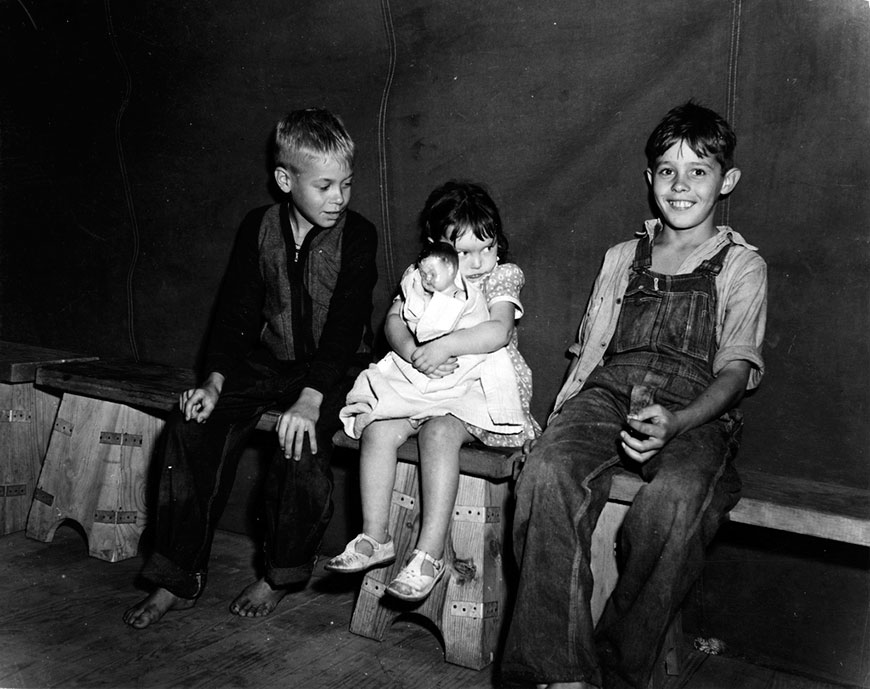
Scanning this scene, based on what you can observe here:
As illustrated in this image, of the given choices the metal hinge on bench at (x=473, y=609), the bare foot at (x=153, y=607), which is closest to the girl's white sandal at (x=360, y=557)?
the metal hinge on bench at (x=473, y=609)

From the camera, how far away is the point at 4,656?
2281 mm

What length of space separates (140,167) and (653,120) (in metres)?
2.02

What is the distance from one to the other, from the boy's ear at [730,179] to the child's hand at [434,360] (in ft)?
2.74

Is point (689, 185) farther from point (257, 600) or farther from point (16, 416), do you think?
point (16, 416)

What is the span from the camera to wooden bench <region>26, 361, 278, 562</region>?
3016mm

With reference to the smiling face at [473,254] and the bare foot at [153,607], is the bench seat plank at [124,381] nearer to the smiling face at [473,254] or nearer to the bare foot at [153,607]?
the bare foot at [153,607]

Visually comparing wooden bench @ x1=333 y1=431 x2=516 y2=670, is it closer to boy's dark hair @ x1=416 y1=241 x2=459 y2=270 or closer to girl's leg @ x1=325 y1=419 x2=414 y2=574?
girl's leg @ x1=325 y1=419 x2=414 y2=574

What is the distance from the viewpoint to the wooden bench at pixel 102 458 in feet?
9.89

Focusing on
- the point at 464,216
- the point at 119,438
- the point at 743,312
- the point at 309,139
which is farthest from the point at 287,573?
the point at 743,312

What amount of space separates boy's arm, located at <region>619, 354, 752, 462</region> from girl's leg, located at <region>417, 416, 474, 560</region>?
1.45 feet

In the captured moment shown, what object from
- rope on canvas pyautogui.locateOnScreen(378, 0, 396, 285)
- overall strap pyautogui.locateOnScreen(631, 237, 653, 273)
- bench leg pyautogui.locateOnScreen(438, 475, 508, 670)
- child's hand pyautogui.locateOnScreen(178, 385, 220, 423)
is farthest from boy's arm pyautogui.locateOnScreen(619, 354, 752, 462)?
child's hand pyautogui.locateOnScreen(178, 385, 220, 423)

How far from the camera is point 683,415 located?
6.59ft

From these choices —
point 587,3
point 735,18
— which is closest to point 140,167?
point 587,3

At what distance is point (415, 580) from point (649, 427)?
Answer: 26.3 inches
